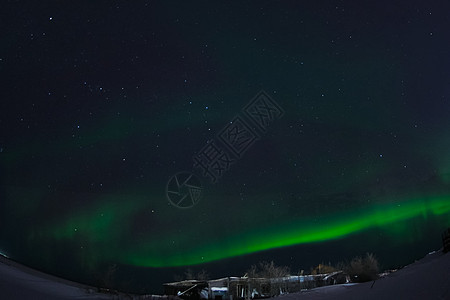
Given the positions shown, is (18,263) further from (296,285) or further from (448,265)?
(448,265)

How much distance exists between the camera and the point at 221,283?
32.2 metres

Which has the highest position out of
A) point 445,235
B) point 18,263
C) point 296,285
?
point 18,263

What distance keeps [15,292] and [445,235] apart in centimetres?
2162

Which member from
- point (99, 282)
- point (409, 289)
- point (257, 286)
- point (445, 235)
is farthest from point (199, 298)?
point (409, 289)

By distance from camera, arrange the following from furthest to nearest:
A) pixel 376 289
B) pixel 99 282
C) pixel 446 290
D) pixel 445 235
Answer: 1. pixel 99 282
2. pixel 445 235
3. pixel 376 289
4. pixel 446 290

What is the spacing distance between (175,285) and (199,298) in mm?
3649

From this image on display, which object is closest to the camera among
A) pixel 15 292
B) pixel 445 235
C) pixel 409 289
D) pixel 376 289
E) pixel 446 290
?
pixel 446 290

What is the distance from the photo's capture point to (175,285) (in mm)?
33625

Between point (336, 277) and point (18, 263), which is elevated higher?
point (18, 263)

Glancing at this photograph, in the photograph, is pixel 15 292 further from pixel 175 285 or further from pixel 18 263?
pixel 18 263

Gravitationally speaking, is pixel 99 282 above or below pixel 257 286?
above

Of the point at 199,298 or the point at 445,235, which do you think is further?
the point at 199,298

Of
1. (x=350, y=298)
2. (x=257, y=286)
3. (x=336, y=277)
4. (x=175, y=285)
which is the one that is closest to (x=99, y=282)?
(x=175, y=285)

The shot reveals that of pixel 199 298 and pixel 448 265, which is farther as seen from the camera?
pixel 199 298
